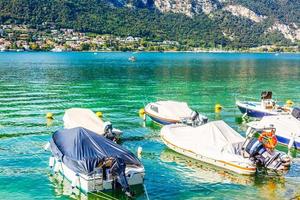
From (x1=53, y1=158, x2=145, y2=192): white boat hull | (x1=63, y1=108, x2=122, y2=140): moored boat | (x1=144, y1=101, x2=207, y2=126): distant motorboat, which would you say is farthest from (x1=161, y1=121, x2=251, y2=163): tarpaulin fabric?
(x1=53, y1=158, x2=145, y2=192): white boat hull

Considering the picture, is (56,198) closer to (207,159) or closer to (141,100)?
(207,159)

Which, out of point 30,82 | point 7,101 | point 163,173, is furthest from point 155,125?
point 30,82

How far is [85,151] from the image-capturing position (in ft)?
83.5

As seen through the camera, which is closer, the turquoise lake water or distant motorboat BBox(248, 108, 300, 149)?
the turquoise lake water

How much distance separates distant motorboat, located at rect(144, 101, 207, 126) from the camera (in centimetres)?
3928

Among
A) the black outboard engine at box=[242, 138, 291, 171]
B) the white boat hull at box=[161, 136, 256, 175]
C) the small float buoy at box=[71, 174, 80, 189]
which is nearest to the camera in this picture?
the small float buoy at box=[71, 174, 80, 189]

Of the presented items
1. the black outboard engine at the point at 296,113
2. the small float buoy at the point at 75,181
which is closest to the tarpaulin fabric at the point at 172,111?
the black outboard engine at the point at 296,113

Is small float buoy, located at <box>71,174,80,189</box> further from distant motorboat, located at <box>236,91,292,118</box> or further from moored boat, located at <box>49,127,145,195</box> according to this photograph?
distant motorboat, located at <box>236,91,292,118</box>

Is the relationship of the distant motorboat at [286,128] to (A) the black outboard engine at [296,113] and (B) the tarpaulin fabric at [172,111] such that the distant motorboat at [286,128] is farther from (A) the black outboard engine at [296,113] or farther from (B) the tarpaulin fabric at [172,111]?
(B) the tarpaulin fabric at [172,111]

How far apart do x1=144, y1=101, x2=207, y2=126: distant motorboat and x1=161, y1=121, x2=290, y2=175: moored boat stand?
268 inches

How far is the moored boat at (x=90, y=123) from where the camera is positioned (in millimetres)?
32469

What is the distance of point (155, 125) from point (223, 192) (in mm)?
18343

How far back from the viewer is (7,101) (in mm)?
55031

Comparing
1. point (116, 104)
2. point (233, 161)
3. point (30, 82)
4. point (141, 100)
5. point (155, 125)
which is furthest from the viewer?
point (30, 82)
